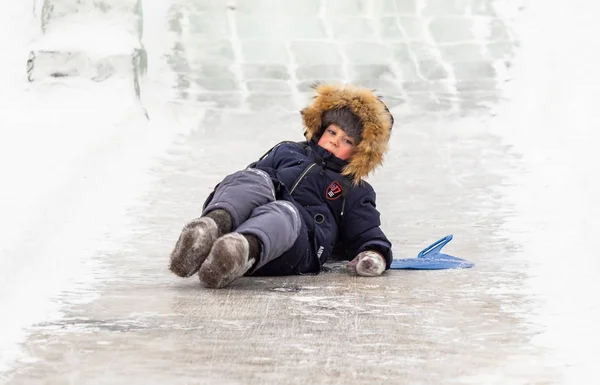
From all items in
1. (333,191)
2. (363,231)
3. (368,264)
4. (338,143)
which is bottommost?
(368,264)

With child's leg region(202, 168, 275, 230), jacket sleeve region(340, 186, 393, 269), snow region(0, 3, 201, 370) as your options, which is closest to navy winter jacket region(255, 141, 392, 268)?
jacket sleeve region(340, 186, 393, 269)

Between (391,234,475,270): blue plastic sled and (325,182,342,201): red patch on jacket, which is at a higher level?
(325,182,342,201): red patch on jacket

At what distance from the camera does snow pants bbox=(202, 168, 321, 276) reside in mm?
3348

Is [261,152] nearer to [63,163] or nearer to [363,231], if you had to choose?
[63,163]

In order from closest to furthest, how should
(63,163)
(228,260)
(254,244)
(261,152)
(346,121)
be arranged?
1. (228,260)
2. (254,244)
3. (346,121)
4. (63,163)
5. (261,152)

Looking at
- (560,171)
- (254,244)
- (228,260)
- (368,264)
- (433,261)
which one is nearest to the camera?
(228,260)

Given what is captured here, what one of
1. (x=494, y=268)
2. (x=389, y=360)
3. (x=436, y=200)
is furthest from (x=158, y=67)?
(x=389, y=360)

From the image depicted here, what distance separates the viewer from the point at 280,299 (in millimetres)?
3229

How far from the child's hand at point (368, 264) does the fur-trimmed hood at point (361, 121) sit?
0.28m

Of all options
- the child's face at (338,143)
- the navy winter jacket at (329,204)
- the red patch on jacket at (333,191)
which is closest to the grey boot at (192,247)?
the navy winter jacket at (329,204)

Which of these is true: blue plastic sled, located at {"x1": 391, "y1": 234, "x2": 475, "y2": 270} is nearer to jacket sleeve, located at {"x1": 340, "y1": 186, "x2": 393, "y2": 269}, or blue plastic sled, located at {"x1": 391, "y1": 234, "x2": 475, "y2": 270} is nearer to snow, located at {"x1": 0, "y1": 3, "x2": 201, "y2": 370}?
jacket sleeve, located at {"x1": 340, "y1": 186, "x2": 393, "y2": 269}

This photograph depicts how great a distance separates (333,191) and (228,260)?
0.68 meters

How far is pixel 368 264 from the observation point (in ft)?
11.8

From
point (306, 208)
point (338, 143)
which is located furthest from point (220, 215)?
point (338, 143)
